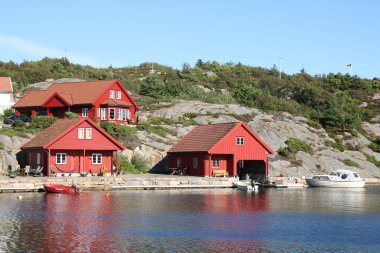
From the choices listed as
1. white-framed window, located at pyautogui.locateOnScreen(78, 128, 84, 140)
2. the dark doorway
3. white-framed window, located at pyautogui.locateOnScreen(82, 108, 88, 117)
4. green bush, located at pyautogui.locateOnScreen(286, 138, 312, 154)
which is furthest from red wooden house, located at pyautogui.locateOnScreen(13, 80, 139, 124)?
green bush, located at pyautogui.locateOnScreen(286, 138, 312, 154)

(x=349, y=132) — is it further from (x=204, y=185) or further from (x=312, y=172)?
(x=204, y=185)

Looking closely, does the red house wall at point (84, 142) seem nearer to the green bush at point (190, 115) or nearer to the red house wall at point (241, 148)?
the red house wall at point (241, 148)

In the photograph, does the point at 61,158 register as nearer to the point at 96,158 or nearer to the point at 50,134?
the point at 50,134

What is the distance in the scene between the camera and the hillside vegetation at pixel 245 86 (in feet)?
361

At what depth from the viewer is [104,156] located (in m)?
66.7

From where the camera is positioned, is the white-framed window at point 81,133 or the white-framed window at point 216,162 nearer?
the white-framed window at point 81,133

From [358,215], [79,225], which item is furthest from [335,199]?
[79,225]

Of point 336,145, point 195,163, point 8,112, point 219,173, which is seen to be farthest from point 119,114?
point 336,145

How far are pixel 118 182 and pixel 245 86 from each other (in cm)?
6808

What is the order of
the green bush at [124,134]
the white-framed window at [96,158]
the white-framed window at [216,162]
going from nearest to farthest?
the white-framed window at [96,158] < the white-framed window at [216,162] < the green bush at [124,134]

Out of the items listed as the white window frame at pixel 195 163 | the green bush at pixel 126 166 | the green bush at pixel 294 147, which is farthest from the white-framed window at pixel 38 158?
the green bush at pixel 294 147

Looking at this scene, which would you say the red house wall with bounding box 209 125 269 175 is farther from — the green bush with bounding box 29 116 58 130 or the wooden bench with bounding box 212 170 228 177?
the green bush with bounding box 29 116 58 130

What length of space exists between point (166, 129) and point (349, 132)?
30.8 meters

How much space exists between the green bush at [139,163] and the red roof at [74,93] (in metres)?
14.9
